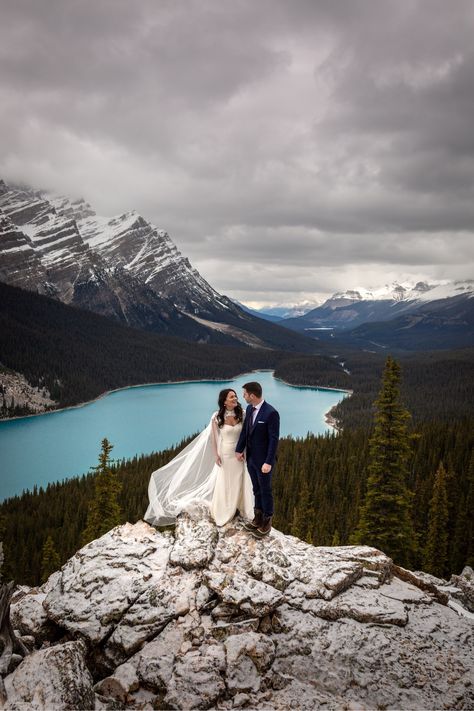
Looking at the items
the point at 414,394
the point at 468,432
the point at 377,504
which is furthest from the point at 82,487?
the point at 414,394

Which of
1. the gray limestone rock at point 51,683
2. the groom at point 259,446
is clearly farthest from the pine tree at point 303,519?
the gray limestone rock at point 51,683

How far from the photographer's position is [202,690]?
284 inches

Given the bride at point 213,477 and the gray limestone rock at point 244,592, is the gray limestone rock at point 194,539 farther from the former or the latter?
the gray limestone rock at point 244,592

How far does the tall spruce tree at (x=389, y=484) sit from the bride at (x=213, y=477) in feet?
43.0

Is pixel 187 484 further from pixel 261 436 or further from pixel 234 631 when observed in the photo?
pixel 234 631

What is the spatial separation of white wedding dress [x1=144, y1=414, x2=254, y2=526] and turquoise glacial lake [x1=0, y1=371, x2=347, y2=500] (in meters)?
85.6

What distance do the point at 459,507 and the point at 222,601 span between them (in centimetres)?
4526

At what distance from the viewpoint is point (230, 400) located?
10.9 metres

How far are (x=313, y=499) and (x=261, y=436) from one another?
2201 inches

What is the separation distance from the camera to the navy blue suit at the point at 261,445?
33.9 feet

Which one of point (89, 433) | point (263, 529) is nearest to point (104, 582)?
point (263, 529)

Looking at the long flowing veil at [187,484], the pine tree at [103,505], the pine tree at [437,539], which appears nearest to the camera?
the long flowing veil at [187,484]

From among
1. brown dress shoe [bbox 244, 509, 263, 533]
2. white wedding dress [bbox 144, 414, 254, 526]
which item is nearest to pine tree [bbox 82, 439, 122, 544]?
white wedding dress [bbox 144, 414, 254, 526]

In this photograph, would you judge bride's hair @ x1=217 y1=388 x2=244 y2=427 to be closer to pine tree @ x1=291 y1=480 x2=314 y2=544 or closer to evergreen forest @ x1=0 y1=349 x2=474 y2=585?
evergreen forest @ x1=0 y1=349 x2=474 y2=585
